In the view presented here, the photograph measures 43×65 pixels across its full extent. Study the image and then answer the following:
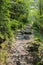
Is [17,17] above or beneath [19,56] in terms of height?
beneath

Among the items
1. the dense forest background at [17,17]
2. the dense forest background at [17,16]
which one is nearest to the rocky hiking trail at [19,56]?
the dense forest background at [17,17]

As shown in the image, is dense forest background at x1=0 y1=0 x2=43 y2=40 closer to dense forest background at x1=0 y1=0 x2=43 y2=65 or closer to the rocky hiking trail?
dense forest background at x1=0 y1=0 x2=43 y2=65

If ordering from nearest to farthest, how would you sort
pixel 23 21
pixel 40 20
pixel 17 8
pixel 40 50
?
pixel 40 50 < pixel 40 20 < pixel 17 8 < pixel 23 21

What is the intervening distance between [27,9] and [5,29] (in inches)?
435

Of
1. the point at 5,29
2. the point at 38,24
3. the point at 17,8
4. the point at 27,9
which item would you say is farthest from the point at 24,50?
the point at 27,9

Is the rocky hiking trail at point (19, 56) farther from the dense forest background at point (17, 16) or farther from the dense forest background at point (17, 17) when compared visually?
the dense forest background at point (17, 16)

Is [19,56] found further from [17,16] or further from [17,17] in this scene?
[17,16]

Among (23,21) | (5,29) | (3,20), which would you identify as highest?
(3,20)

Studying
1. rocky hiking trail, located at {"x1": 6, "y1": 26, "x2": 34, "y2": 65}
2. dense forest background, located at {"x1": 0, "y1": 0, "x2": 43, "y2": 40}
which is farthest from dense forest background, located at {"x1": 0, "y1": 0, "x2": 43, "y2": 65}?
rocky hiking trail, located at {"x1": 6, "y1": 26, "x2": 34, "y2": 65}

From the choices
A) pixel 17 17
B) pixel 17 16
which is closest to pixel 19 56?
pixel 17 17

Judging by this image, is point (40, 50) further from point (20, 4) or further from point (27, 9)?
point (27, 9)

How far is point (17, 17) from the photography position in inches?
744

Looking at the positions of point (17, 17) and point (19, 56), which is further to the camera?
point (17, 17)

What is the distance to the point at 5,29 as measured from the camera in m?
10.4
